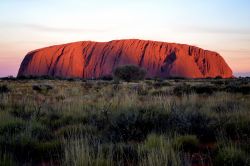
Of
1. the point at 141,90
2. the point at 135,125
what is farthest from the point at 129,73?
the point at 135,125

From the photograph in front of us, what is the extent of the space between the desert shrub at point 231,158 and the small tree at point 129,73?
58685 millimetres

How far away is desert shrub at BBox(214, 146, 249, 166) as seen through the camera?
4.29 meters

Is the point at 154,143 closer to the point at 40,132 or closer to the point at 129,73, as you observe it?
the point at 40,132

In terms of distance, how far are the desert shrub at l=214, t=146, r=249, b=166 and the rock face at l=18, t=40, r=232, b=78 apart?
125 meters

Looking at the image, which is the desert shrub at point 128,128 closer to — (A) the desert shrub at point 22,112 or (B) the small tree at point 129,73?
(A) the desert shrub at point 22,112

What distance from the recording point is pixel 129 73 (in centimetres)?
6425

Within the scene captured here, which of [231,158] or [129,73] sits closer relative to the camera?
[231,158]

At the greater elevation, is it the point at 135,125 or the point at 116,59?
the point at 116,59

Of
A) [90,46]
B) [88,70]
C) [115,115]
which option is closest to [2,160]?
[115,115]

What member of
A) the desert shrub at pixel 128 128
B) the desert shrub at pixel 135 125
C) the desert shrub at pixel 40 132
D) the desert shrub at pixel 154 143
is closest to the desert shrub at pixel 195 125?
the desert shrub at pixel 135 125

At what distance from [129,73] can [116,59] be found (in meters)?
75.1

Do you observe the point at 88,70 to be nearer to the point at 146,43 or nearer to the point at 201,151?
the point at 146,43

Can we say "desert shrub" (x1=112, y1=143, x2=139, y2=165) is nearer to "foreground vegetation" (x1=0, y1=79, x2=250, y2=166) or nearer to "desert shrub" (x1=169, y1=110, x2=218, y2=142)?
"foreground vegetation" (x1=0, y1=79, x2=250, y2=166)

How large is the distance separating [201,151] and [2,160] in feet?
9.68
